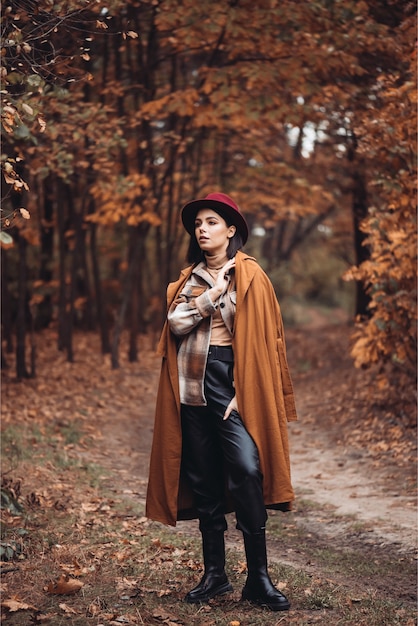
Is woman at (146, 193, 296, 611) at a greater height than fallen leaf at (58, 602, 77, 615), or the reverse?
woman at (146, 193, 296, 611)

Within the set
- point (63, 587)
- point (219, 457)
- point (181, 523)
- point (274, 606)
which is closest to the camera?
point (274, 606)

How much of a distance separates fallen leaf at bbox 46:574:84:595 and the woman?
56 cm

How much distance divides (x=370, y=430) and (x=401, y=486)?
6.30ft

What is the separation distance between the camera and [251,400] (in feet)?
12.5

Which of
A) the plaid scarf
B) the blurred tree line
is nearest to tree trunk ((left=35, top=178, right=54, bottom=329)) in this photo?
the blurred tree line

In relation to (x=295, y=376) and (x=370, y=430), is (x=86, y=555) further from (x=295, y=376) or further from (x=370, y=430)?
(x=295, y=376)

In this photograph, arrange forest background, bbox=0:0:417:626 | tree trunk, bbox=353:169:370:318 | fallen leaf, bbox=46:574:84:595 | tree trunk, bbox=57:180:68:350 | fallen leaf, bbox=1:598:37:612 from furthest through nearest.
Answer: tree trunk, bbox=353:169:370:318
tree trunk, bbox=57:180:68:350
forest background, bbox=0:0:417:626
fallen leaf, bbox=46:574:84:595
fallen leaf, bbox=1:598:37:612

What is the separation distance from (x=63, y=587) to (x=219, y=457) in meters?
1.09

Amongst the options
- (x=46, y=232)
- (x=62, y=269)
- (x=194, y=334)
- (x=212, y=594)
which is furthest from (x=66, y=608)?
(x=46, y=232)

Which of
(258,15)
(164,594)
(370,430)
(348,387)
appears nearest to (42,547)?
(164,594)

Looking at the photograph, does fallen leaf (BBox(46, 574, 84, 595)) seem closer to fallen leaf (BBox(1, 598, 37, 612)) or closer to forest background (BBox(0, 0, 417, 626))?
forest background (BBox(0, 0, 417, 626))

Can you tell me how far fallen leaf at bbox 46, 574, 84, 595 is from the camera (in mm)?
3992

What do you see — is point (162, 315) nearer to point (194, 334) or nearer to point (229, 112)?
point (229, 112)

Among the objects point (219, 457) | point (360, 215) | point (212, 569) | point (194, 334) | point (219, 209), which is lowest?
point (212, 569)
